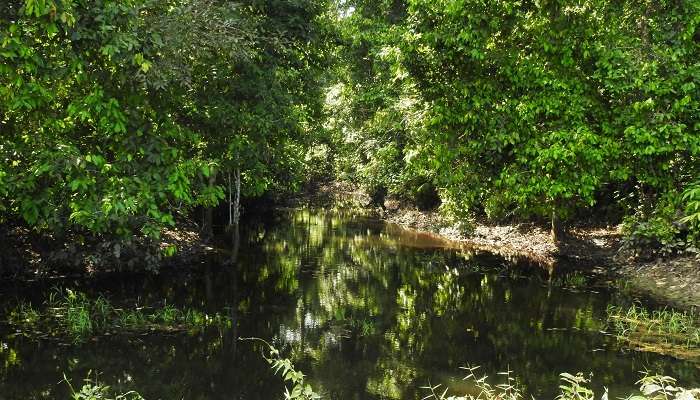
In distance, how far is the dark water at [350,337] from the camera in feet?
33.1

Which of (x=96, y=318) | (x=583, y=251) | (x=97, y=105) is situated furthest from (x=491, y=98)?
(x=96, y=318)

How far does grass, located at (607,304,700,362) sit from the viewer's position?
37.9 feet

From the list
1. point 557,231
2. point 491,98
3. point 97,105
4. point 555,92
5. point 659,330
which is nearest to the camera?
point 97,105

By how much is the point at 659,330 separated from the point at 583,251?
9.56 metres

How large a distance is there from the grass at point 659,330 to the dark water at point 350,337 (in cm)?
48

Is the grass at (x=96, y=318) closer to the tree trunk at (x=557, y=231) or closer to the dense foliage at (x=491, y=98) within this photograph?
the dense foliage at (x=491, y=98)

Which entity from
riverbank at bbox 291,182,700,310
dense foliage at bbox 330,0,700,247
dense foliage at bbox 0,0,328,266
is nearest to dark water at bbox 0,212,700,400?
riverbank at bbox 291,182,700,310

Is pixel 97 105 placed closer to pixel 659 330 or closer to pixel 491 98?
pixel 491 98

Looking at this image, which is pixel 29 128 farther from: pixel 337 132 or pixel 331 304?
pixel 337 132

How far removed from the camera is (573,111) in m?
15.9

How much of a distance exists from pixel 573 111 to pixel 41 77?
43.0 ft

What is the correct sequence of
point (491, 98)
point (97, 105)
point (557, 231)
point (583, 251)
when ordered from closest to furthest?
point (97, 105)
point (491, 98)
point (583, 251)
point (557, 231)

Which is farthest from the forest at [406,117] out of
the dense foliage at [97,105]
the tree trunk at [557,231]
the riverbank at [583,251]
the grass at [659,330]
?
the tree trunk at [557,231]

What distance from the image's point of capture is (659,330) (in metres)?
12.6
